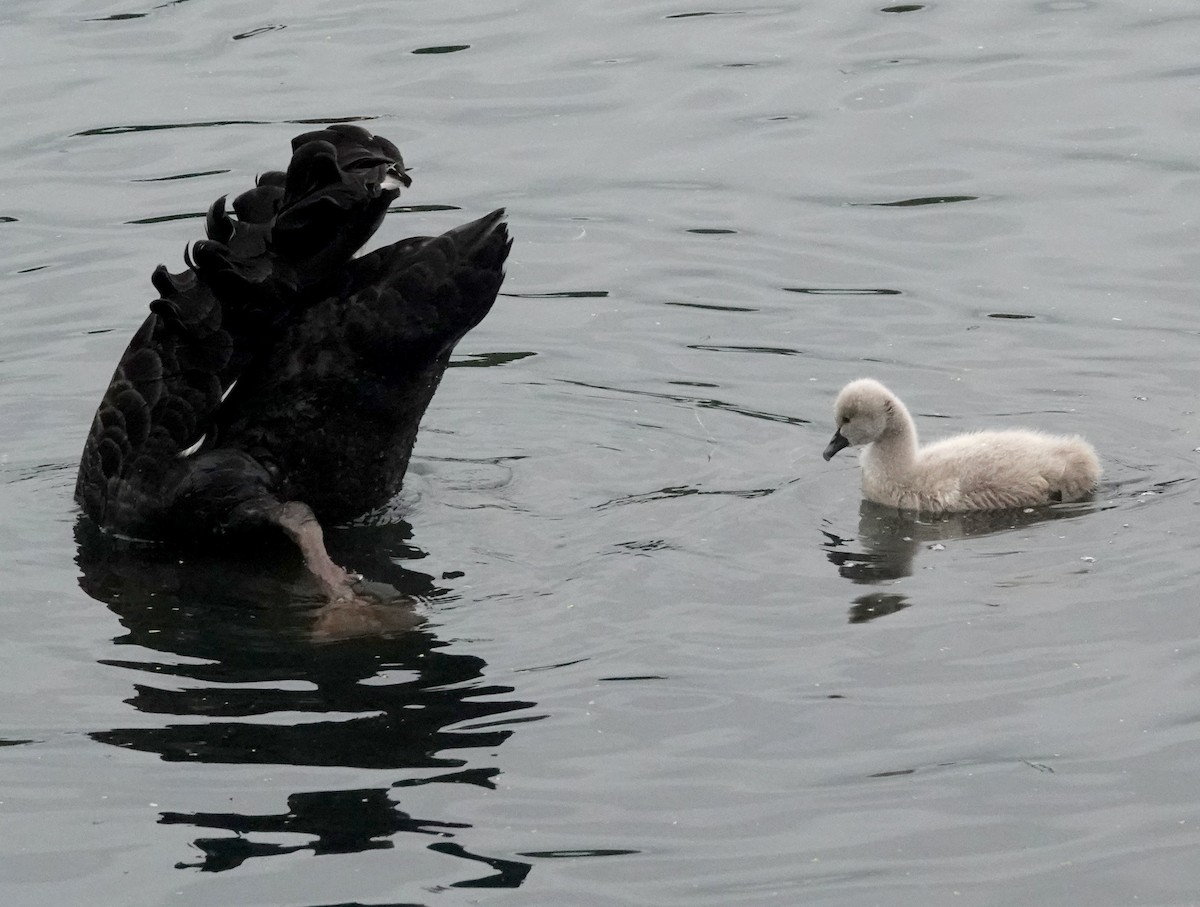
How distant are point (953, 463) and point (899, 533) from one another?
417 mm

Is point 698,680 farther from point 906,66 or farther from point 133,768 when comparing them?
point 906,66

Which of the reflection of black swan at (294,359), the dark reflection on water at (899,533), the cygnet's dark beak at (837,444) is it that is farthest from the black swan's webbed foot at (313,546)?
the cygnet's dark beak at (837,444)

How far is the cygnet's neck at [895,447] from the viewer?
7.68 metres

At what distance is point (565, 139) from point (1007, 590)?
6.49 metres

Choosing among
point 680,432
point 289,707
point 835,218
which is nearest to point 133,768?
point 289,707

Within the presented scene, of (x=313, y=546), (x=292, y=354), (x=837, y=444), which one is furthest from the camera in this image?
(x=837, y=444)

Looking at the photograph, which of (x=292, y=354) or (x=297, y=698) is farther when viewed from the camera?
(x=292, y=354)

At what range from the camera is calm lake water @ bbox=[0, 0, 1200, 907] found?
5141 mm

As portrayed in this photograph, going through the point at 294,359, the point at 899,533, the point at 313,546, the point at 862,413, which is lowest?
the point at 899,533

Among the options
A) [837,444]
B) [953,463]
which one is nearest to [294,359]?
[837,444]

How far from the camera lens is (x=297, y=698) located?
19.6ft

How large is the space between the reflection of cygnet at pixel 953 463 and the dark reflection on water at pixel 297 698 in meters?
1.86

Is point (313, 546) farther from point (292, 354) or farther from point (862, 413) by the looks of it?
point (862, 413)

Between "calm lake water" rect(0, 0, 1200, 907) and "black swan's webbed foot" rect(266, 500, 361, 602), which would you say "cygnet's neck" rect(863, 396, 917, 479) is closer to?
"calm lake water" rect(0, 0, 1200, 907)
